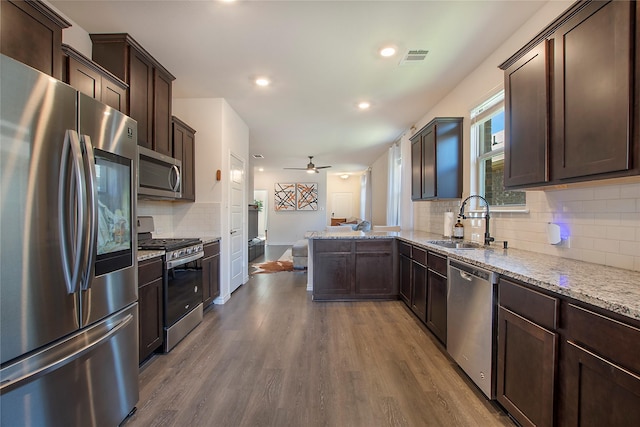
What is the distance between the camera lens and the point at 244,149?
189 inches

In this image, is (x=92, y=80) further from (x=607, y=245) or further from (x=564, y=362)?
(x=607, y=245)

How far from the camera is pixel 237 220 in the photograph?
4.43m

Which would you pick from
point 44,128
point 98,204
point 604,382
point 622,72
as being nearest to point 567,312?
point 604,382

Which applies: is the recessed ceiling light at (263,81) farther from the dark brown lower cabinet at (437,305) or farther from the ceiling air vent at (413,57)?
the dark brown lower cabinet at (437,305)

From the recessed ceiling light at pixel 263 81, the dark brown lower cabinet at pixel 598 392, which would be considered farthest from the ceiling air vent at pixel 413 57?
the dark brown lower cabinet at pixel 598 392

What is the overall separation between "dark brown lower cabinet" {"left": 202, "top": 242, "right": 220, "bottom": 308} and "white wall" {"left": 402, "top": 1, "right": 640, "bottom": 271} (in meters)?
3.06

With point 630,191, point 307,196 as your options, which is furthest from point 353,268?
point 307,196

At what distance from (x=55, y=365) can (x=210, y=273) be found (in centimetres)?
228

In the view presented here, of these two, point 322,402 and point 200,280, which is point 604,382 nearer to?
point 322,402

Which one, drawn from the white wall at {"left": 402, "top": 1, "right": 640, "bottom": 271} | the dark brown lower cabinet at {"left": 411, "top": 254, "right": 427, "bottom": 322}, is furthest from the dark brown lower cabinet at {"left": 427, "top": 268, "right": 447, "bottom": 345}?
the white wall at {"left": 402, "top": 1, "right": 640, "bottom": 271}

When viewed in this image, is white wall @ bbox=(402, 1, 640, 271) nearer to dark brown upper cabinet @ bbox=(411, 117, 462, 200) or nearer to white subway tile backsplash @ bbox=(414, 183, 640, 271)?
white subway tile backsplash @ bbox=(414, 183, 640, 271)

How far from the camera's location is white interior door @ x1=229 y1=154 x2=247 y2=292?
415cm

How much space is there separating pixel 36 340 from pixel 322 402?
1.52 m

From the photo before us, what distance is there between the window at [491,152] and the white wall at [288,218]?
7.45m
